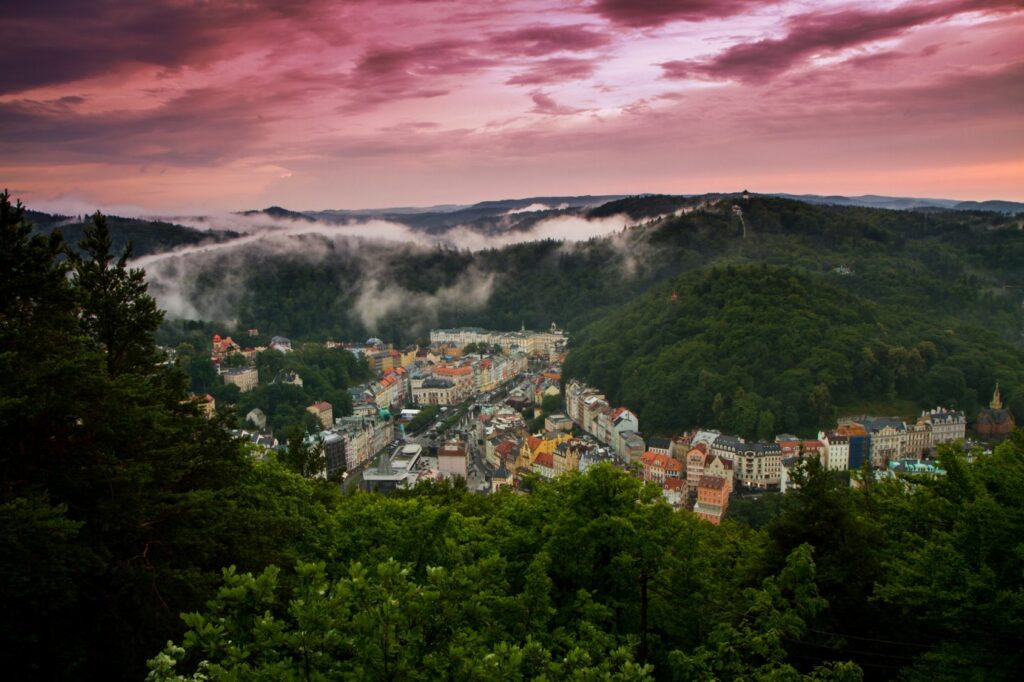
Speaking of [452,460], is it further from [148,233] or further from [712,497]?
[148,233]

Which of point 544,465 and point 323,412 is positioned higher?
point 544,465

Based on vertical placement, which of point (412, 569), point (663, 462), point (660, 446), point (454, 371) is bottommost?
point (454, 371)

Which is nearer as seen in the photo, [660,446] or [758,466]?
[758,466]

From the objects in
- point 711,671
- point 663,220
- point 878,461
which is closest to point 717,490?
point 878,461

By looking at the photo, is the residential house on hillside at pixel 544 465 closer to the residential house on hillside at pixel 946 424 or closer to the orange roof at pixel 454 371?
the residential house on hillside at pixel 946 424

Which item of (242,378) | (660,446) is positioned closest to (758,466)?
(660,446)

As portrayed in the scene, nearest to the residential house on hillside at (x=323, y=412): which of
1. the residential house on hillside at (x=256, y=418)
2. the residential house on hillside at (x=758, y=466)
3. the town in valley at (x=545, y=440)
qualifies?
the town in valley at (x=545, y=440)
